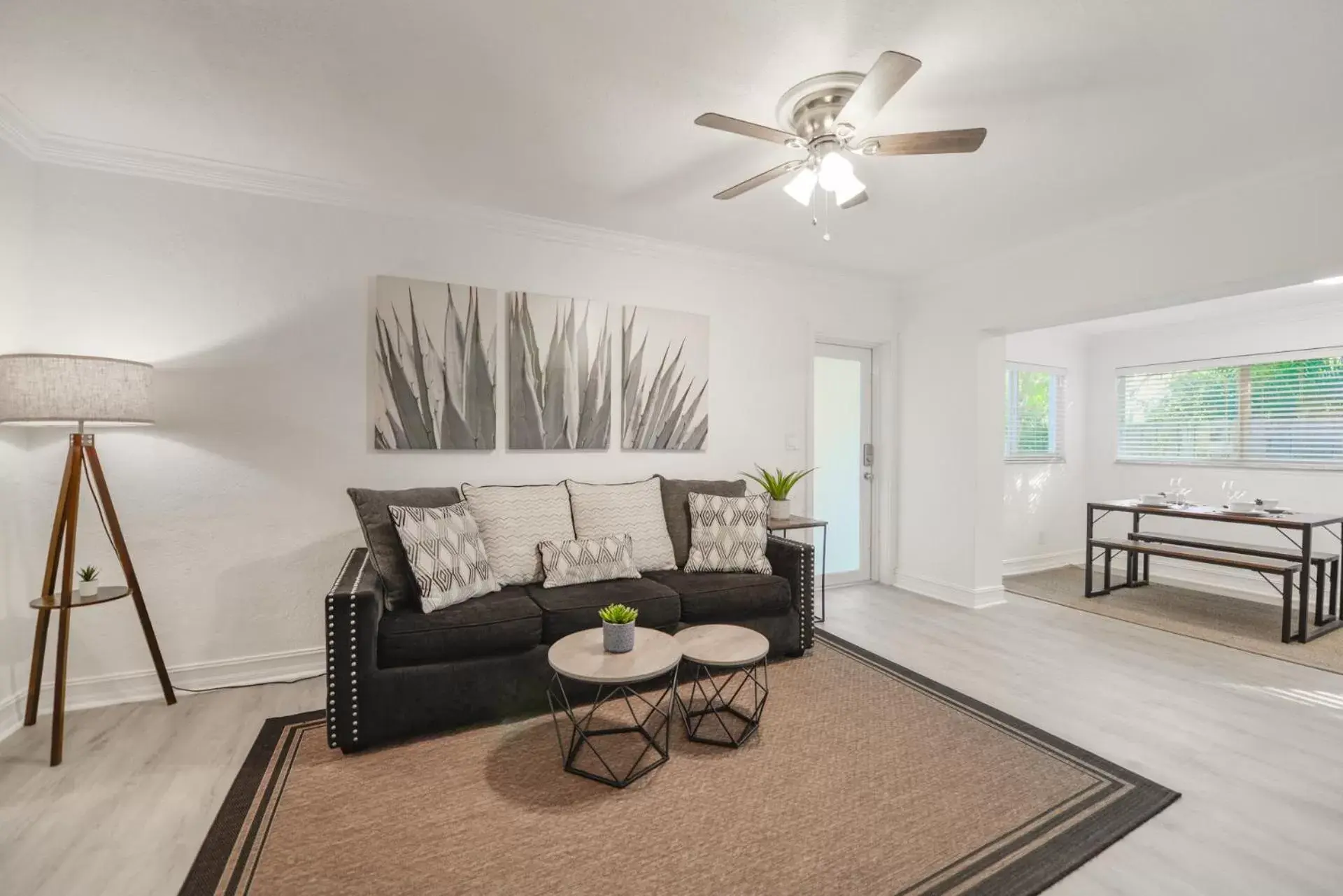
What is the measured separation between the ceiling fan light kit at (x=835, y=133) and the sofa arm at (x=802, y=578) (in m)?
1.83

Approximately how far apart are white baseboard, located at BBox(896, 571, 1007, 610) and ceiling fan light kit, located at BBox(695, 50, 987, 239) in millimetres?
3169

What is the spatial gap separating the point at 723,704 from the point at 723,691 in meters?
0.19

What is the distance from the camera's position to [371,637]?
2283mm

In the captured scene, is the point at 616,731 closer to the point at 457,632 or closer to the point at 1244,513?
the point at 457,632

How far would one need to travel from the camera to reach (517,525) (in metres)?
3.07

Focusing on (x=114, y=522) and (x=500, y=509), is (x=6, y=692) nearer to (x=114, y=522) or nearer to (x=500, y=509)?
(x=114, y=522)

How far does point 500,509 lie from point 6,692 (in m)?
2.08

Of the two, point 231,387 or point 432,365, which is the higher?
point 432,365

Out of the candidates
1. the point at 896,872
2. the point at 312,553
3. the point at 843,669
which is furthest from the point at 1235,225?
the point at 312,553

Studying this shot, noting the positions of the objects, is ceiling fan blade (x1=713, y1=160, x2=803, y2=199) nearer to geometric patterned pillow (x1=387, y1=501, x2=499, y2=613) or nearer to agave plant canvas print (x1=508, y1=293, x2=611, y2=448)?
agave plant canvas print (x1=508, y1=293, x2=611, y2=448)

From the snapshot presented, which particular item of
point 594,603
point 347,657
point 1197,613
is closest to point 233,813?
point 347,657

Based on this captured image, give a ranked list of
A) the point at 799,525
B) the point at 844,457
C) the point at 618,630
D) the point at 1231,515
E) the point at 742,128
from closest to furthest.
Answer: the point at 742,128, the point at 618,630, the point at 799,525, the point at 1231,515, the point at 844,457

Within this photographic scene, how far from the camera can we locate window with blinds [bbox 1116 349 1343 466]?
15.4 feet

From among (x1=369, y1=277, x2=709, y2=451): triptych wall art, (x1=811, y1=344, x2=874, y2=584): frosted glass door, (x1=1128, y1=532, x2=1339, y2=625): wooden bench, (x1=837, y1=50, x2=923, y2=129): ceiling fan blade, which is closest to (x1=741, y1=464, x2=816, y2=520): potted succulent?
(x1=811, y1=344, x2=874, y2=584): frosted glass door
